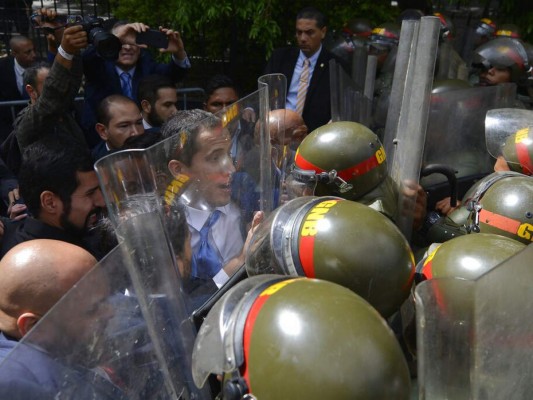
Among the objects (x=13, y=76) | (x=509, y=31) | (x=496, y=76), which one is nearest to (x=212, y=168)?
(x=496, y=76)

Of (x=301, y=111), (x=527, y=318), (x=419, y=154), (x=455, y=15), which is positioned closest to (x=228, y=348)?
(x=527, y=318)

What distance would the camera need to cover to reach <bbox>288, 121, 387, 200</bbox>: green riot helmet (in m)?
2.81

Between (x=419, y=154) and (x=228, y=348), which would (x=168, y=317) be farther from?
(x=419, y=154)

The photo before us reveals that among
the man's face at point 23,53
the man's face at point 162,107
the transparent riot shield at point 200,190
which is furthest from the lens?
the man's face at point 23,53

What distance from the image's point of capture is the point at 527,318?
1396mm

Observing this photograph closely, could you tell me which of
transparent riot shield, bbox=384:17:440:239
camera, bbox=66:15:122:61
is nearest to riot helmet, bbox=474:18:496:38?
camera, bbox=66:15:122:61

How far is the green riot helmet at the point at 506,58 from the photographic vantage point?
537 cm

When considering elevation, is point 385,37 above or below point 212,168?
below

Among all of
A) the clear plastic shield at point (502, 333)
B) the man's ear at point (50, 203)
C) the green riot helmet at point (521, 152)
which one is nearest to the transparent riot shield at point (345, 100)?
the green riot helmet at point (521, 152)

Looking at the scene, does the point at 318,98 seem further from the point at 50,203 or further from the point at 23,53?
the point at 50,203

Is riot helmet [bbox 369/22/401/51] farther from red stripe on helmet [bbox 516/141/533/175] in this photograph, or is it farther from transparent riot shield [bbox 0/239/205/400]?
transparent riot shield [bbox 0/239/205/400]

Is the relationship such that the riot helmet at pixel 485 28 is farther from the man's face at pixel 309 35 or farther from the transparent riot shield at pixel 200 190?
the transparent riot shield at pixel 200 190

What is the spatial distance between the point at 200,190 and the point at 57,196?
101 cm

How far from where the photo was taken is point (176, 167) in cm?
188
